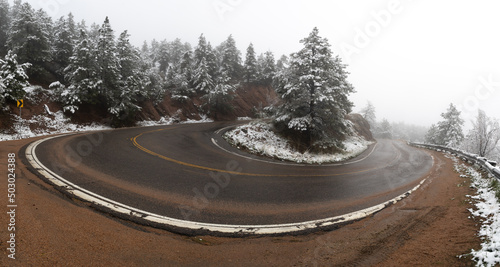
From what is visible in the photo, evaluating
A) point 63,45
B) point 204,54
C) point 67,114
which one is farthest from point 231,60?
point 67,114

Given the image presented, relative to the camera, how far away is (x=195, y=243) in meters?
4.27

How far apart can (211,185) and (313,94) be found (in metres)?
12.4

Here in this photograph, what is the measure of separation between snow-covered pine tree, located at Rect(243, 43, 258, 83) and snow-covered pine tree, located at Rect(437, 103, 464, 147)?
39.2m

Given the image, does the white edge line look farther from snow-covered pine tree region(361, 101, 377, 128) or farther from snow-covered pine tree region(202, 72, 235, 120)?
snow-covered pine tree region(361, 101, 377, 128)

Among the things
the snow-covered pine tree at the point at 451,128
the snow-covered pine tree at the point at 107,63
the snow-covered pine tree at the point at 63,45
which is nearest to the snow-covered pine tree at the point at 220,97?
the snow-covered pine tree at the point at 107,63

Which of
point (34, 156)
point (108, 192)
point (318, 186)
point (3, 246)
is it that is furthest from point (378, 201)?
point (34, 156)

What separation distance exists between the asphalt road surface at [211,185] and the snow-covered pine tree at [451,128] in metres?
35.4

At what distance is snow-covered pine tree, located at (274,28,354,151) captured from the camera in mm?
17109

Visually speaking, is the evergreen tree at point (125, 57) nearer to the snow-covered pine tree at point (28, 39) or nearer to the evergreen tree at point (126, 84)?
the evergreen tree at point (126, 84)

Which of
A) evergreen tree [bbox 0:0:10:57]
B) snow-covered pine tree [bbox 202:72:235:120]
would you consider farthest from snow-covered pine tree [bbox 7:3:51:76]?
snow-covered pine tree [bbox 202:72:235:120]

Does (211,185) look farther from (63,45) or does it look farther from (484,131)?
(63,45)

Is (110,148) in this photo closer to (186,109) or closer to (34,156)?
(34,156)

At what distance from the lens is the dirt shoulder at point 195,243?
11.6ft

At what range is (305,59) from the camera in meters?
17.3
